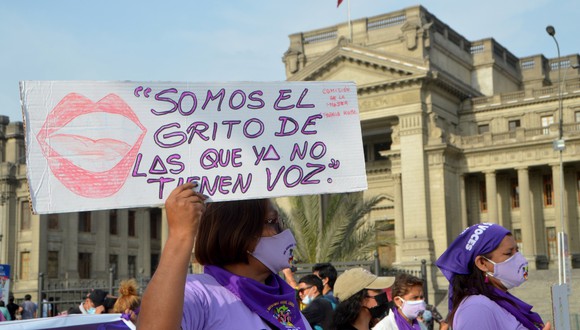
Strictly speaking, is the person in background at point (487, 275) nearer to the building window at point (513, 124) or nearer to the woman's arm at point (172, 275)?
the woman's arm at point (172, 275)

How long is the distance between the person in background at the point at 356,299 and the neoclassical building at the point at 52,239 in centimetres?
3994

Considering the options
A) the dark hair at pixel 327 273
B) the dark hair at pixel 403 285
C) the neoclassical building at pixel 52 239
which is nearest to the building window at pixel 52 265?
the neoclassical building at pixel 52 239

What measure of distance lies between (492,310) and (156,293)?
6.13ft

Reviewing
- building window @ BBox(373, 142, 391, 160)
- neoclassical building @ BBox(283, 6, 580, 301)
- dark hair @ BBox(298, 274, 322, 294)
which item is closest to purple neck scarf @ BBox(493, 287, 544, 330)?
dark hair @ BBox(298, 274, 322, 294)

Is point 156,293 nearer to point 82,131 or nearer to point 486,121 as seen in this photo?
point 82,131

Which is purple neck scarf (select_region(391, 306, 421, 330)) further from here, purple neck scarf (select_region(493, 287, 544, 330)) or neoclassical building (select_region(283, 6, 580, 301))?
neoclassical building (select_region(283, 6, 580, 301))

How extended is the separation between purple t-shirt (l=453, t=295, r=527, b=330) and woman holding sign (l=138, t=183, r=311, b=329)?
96 cm

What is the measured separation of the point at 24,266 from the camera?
162 feet

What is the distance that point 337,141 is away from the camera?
3.33 meters

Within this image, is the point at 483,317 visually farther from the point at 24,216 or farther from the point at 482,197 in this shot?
the point at 24,216

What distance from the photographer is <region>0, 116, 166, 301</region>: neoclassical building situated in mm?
48781

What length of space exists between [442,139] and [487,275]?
40.4m

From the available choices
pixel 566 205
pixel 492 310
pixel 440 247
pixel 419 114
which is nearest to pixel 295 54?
pixel 419 114

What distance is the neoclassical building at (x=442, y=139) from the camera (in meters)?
43.1
